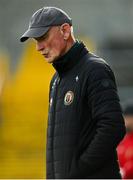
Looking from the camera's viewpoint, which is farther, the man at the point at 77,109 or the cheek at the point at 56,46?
the cheek at the point at 56,46

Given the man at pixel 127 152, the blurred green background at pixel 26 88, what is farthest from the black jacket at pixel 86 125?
the blurred green background at pixel 26 88

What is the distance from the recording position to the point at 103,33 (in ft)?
57.2

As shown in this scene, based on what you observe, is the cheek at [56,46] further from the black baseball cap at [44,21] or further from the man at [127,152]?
the man at [127,152]

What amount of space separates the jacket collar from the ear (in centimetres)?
7

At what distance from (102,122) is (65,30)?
0.56 metres

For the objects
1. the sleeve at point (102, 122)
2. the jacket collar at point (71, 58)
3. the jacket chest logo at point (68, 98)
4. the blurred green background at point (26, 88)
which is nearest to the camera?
the sleeve at point (102, 122)

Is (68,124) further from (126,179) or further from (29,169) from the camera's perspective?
(29,169)

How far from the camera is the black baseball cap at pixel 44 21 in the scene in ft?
15.4

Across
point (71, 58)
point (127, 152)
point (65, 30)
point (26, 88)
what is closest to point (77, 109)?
point (71, 58)

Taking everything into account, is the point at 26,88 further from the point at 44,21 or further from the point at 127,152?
the point at 44,21

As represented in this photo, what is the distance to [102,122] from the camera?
4523mm

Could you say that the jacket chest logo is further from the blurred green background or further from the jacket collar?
the blurred green background

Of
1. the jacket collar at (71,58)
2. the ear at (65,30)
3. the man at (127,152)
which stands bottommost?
the man at (127,152)

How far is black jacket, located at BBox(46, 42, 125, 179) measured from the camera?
452 centimetres
